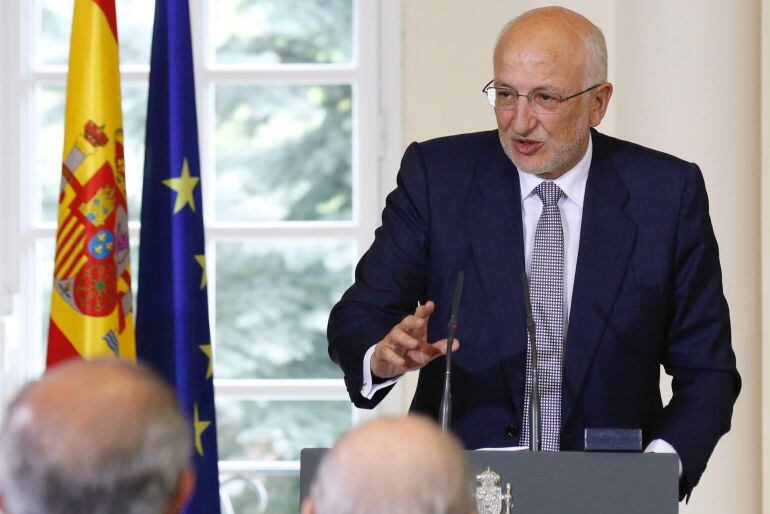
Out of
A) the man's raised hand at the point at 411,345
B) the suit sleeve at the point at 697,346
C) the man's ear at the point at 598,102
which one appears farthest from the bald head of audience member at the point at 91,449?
the man's ear at the point at 598,102

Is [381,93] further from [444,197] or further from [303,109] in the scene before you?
[444,197]

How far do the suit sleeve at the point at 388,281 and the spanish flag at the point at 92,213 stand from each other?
1395 mm

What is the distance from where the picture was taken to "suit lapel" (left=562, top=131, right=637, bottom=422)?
292cm

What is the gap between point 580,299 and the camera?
2.95 meters

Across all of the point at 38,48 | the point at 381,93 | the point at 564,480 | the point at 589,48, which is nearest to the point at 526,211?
the point at 589,48

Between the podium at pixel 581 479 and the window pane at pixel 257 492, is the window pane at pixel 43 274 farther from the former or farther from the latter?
the podium at pixel 581 479

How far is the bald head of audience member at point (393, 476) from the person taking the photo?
121cm

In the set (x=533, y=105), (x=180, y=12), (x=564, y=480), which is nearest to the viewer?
(x=564, y=480)

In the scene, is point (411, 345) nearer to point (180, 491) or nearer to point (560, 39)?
point (560, 39)

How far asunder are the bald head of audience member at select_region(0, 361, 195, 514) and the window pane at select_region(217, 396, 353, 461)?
3.94 metres

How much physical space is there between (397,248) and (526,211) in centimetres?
34

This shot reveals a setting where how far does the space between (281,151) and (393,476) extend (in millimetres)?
4115

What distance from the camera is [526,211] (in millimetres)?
3109

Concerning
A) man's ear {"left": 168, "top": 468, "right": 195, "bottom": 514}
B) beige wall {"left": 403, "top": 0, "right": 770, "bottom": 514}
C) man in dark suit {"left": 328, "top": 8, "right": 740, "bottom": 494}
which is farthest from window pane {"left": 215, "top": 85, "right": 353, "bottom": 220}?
man's ear {"left": 168, "top": 468, "right": 195, "bottom": 514}
